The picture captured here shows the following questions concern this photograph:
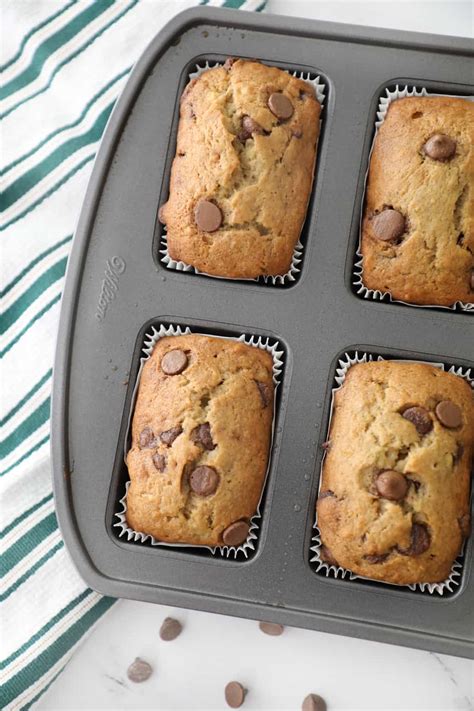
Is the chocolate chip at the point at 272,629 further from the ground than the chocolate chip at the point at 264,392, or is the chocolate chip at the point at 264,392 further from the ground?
the chocolate chip at the point at 264,392

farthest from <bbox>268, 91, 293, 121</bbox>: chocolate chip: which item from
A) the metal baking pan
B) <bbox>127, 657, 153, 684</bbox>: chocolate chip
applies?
<bbox>127, 657, 153, 684</bbox>: chocolate chip

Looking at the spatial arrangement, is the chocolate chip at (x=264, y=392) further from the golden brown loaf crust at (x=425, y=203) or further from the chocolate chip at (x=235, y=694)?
the chocolate chip at (x=235, y=694)

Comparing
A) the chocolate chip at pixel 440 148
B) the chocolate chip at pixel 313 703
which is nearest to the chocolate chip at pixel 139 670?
the chocolate chip at pixel 313 703

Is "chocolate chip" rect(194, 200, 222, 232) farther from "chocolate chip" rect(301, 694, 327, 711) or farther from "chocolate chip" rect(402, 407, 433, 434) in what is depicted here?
"chocolate chip" rect(301, 694, 327, 711)

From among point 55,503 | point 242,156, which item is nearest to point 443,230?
point 242,156

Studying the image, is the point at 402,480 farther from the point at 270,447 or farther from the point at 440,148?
the point at 440,148

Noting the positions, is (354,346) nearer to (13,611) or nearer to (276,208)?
(276,208)
